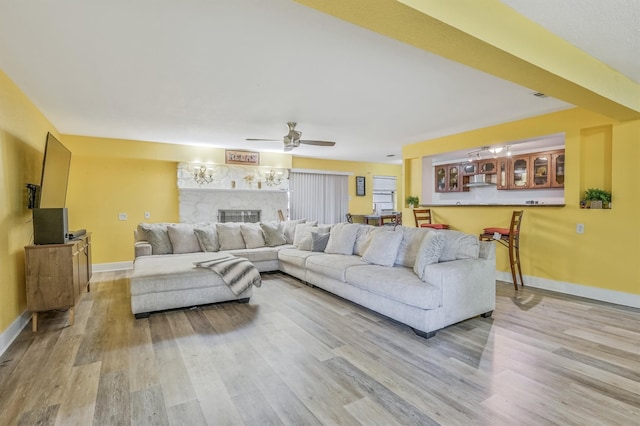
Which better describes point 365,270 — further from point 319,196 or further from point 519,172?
point 519,172

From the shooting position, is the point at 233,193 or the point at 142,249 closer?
the point at 142,249

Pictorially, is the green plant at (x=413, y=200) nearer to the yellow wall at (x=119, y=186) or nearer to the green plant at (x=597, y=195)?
Result: the green plant at (x=597, y=195)

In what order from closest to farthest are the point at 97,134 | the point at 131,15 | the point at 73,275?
the point at 131,15 → the point at 73,275 → the point at 97,134

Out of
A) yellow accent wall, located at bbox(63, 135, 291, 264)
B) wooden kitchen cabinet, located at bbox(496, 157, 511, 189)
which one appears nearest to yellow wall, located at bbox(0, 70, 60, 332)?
yellow accent wall, located at bbox(63, 135, 291, 264)

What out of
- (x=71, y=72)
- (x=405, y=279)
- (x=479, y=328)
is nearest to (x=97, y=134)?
(x=71, y=72)

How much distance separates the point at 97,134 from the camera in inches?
212

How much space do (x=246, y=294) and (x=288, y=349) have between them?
1.38 meters

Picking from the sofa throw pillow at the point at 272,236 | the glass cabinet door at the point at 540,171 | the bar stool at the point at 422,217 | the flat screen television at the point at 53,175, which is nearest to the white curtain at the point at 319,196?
the sofa throw pillow at the point at 272,236

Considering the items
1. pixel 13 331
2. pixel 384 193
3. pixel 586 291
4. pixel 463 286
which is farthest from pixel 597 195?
pixel 13 331

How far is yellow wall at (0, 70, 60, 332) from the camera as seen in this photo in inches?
110

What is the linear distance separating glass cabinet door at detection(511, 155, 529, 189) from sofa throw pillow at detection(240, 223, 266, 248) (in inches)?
217

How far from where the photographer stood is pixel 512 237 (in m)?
4.32

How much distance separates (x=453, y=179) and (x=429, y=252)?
5.56 m

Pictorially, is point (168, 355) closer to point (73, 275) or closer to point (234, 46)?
point (73, 275)
